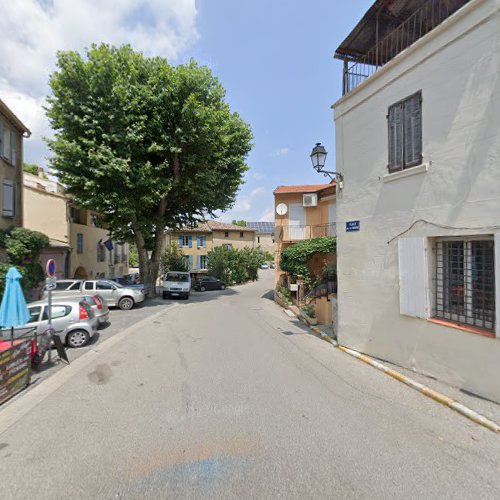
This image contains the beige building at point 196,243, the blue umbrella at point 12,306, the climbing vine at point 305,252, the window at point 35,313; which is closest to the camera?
the blue umbrella at point 12,306

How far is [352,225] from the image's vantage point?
7641 mm

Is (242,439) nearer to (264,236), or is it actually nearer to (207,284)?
(207,284)

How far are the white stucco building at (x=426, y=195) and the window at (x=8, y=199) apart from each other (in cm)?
1497

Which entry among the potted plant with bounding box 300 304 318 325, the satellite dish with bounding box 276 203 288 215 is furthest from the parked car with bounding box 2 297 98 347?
the satellite dish with bounding box 276 203 288 215

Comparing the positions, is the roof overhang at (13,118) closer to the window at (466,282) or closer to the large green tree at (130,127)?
the large green tree at (130,127)

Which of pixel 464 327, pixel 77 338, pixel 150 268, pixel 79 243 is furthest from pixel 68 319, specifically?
pixel 79 243

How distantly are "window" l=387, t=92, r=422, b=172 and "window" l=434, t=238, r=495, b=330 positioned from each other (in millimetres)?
1818

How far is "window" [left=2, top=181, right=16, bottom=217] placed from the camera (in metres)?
13.9

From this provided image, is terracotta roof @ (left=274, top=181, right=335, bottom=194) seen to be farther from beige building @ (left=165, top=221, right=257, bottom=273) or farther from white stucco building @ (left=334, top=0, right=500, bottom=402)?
beige building @ (left=165, top=221, right=257, bottom=273)

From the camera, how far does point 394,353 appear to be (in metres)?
6.48

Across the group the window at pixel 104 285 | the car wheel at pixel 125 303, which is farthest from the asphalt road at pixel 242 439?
the window at pixel 104 285

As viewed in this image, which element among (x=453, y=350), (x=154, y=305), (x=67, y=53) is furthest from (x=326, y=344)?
(x=67, y=53)

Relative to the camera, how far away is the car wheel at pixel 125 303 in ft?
50.8

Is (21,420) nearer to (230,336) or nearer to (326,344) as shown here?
(230,336)
